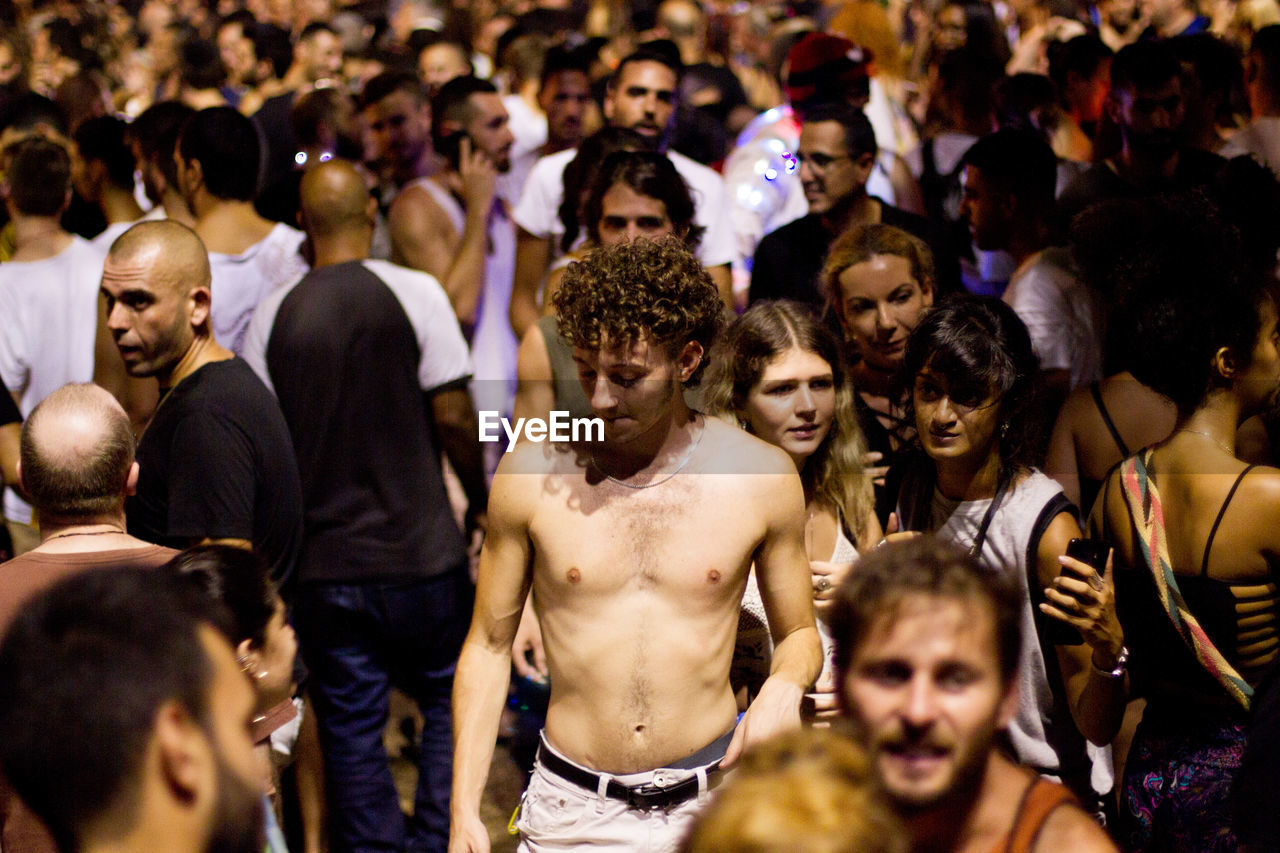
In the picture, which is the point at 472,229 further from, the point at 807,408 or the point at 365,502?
the point at 807,408

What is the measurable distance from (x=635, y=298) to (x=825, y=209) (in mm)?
2251

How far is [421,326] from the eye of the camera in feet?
14.0

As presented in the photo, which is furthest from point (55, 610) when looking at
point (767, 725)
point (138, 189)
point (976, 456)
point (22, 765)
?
point (138, 189)

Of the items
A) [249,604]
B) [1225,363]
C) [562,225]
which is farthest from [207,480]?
[1225,363]

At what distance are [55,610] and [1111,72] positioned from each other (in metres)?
4.90

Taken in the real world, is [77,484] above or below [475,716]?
above

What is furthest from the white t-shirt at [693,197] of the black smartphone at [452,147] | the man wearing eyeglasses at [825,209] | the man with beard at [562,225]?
the black smartphone at [452,147]

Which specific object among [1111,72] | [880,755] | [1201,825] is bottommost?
[1201,825]

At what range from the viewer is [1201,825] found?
2711 mm

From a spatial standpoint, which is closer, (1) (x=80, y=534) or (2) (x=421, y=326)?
(1) (x=80, y=534)

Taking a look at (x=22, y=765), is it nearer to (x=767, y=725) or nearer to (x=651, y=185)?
(x=767, y=725)

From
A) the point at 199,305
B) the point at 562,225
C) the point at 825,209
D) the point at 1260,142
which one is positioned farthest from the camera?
the point at 1260,142

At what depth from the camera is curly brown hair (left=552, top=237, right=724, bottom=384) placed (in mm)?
2725
